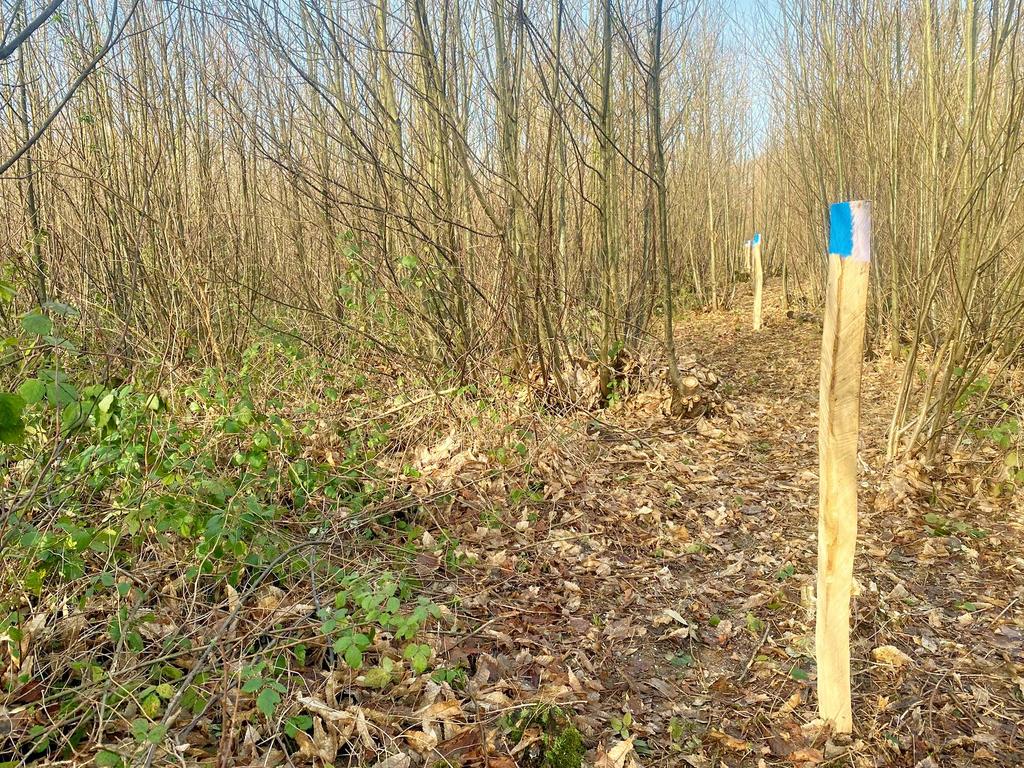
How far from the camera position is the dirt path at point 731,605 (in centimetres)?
237

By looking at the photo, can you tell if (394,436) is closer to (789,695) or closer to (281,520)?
(281,520)

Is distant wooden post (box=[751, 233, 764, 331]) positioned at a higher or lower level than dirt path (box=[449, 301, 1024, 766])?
higher

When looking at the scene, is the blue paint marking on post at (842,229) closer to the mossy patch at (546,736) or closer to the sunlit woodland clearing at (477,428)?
the sunlit woodland clearing at (477,428)

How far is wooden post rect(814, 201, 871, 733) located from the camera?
6.15 ft

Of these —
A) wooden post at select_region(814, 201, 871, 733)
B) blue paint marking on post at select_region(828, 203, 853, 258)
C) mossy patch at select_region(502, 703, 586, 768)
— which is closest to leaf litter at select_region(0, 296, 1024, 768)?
mossy patch at select_region(502, 703, 586, 768)

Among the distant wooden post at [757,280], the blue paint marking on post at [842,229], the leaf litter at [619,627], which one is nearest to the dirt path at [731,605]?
the leaf litter at [619,627]

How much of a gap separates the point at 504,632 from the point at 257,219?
5.24 metres

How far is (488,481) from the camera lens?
4.20 metres

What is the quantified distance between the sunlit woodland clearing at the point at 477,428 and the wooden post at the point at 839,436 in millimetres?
11

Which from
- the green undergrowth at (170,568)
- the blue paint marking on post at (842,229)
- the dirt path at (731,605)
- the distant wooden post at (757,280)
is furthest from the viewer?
the distant wooden post at (757,280)

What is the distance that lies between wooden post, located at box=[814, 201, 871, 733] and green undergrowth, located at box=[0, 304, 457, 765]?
53.1 inches

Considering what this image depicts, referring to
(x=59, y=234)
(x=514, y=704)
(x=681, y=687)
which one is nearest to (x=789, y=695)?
(x=681, y=687)

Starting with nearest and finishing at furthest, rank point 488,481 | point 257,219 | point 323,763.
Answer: point 323,763
point 488,481
point 257,219

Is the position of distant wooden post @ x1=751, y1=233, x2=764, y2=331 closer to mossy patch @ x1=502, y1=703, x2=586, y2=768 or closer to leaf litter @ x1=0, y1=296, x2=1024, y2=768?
leaf litter @ x1=0, y1=296, x2=1024, y2=768
